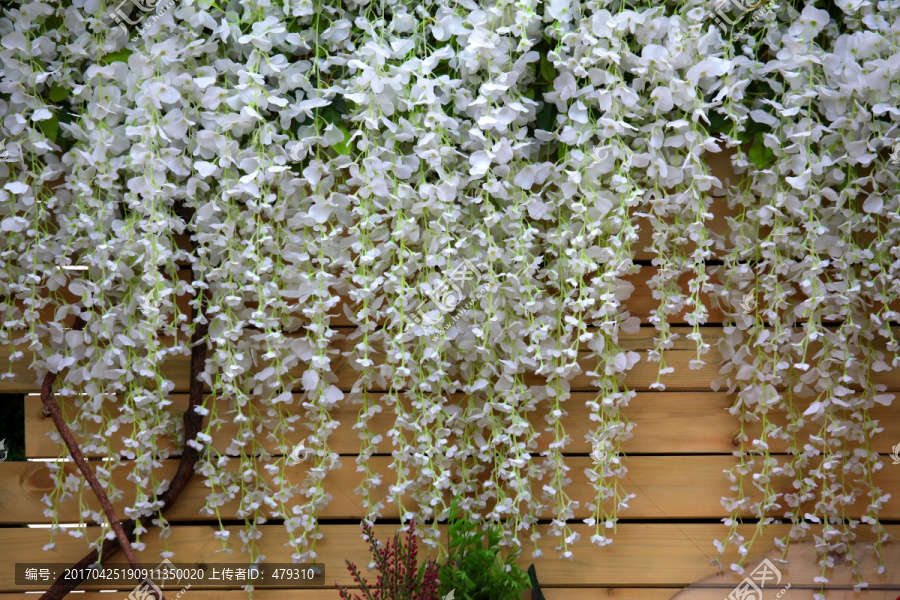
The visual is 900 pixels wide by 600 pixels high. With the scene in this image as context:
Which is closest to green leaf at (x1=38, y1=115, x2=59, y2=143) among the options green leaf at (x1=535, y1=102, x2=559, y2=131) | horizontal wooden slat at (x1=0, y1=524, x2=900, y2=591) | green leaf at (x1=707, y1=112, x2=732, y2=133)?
horizontal wooden slat at (x1=0, y1=524, x2=900, y2=591)

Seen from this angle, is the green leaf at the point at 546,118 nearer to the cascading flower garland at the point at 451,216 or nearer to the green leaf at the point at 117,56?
the cascading flower garland at the point at 451,216

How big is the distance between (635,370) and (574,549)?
0.44 meters

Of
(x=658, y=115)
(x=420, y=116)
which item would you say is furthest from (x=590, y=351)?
(x=420, y=116)

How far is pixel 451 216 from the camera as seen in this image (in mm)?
1353

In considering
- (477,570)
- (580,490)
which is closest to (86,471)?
(477,570)

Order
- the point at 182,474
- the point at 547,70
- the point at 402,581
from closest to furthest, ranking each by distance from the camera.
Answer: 1. the point at 402,581
2. the point at 547,70
3. the point at 182,474

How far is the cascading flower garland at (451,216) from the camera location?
134 centimetres

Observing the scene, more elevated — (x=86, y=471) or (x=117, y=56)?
(x=117, y=56)

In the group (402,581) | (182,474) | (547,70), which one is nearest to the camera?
(402,581)

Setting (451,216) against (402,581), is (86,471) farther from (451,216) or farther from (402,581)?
Result: (451,216)

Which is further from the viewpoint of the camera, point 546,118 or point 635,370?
point 635,370

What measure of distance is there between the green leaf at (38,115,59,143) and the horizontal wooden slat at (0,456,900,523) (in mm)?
767

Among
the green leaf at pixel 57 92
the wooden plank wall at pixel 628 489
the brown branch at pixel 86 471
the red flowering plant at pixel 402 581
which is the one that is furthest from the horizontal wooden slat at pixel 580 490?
the green leaf at pixel 57 92

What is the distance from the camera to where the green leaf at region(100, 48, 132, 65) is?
142cm
